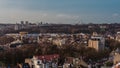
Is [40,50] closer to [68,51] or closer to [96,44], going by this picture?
[68,51]

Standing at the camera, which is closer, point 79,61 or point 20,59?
point 79,61

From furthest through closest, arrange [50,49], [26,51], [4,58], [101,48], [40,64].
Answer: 1. [101,48]
2. [50,49]
3. [26,51]
4. [4,58]
5. [40,64]

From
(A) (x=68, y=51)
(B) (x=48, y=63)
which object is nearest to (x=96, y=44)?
(A) (x=68, y=51)

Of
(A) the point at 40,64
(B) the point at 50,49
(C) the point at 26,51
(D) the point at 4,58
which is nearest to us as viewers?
(A) the point at 40,64

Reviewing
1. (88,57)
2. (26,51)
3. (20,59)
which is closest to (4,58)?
(20,59)

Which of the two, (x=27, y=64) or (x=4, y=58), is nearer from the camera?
(x=27, y=64)

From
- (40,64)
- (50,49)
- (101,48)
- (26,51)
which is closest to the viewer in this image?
(40,64)

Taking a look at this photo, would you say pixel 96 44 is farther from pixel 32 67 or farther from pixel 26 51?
pixel 32 67

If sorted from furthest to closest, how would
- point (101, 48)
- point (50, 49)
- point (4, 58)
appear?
point (101, 48) < point (50, 49) < point (4, 58)
